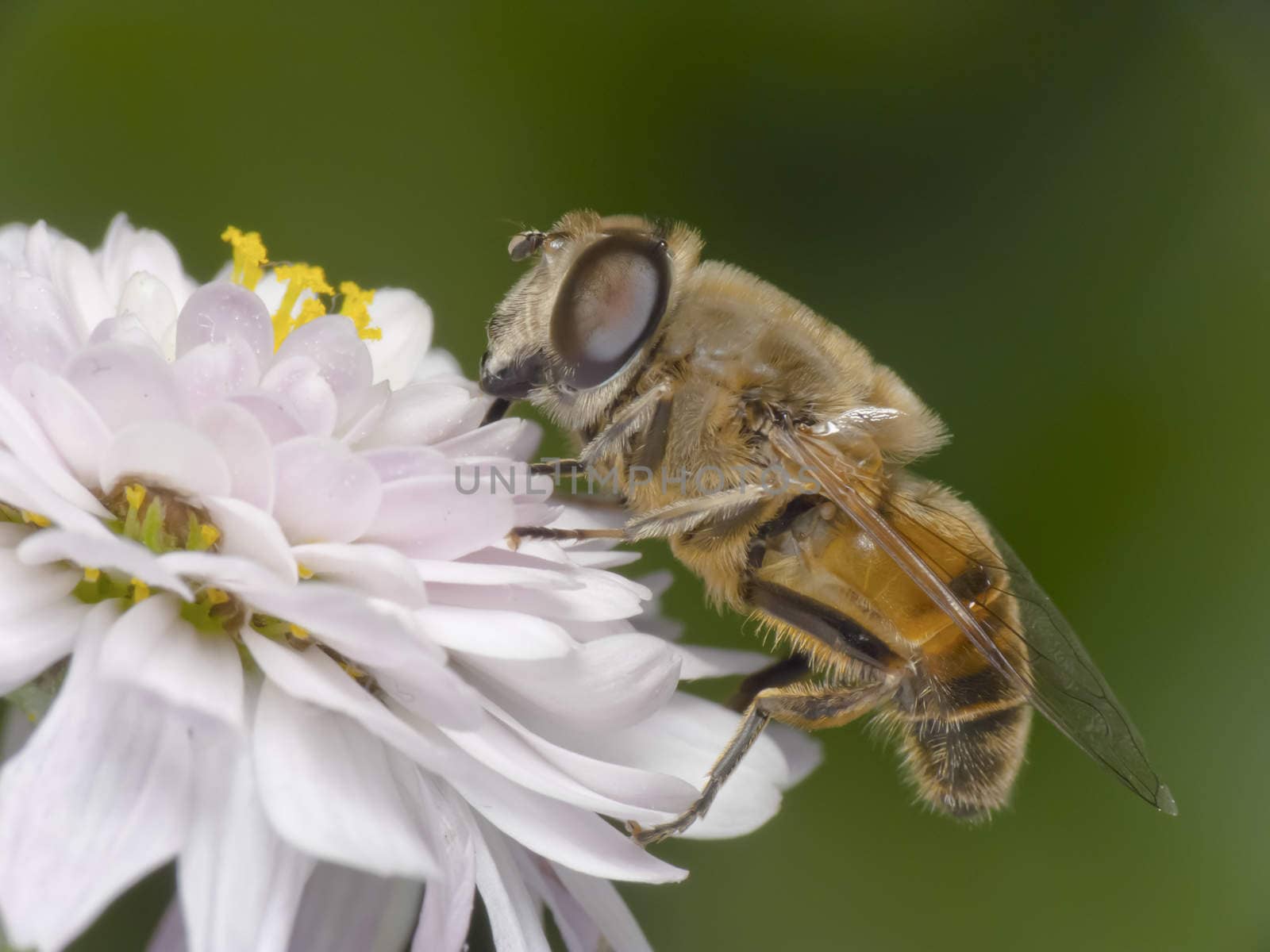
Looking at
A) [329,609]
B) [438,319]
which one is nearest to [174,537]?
[329,609]

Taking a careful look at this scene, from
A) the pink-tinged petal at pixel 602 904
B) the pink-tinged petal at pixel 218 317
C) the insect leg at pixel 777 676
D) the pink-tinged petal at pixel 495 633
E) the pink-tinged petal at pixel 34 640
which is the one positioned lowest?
the pink-tinged petal at pixel 602 904

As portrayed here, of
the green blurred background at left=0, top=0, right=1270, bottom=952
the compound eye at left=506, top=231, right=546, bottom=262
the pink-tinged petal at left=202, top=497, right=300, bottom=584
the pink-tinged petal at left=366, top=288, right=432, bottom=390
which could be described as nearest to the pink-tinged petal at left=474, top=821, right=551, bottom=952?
the pink-tinged petal at left=202, top=497, right=300, bottom=584

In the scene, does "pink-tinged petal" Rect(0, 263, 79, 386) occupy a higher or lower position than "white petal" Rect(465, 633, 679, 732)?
higher

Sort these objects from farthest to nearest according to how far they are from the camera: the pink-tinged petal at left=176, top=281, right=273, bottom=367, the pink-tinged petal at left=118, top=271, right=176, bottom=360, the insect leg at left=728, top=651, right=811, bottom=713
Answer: the insect leg at left=728, top=651, right=811, bottom=713
the pink-tinged petal at left=118, top=271, right=176, bottom=360
the pink-tinged petal at left=176, top=281, right=273, bottom=367

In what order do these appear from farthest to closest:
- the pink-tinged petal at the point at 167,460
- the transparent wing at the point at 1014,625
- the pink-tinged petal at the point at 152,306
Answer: the transparent wing at the point at 1014,625 → the pink-tinged petal at the point at 152,306 → the pink-tinged petal at the point at 167,460

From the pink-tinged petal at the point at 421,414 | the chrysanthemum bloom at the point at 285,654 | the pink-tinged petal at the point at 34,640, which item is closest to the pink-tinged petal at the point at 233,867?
the chrysanthemum bloom at the point at 285,654

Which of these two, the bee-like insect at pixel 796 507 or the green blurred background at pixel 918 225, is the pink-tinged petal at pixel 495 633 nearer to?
the bee-like insect at pixel 796 507

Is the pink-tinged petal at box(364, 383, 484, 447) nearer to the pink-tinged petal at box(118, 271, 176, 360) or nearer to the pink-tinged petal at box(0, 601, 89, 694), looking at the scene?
the pink-tinged petal at box(118, 271, 176, 360)
